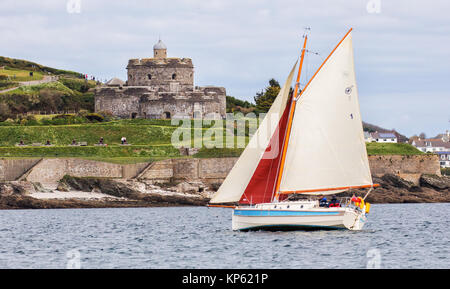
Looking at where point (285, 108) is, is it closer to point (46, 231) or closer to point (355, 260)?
point (355, 260)

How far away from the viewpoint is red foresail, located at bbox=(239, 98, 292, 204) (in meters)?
38.8

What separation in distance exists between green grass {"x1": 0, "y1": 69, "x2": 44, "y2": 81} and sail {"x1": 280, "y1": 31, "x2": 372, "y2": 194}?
280 feet

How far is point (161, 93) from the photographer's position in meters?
96.0

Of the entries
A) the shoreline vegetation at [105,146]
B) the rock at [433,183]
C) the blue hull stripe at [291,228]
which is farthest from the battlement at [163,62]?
the blue hull stripe at [291,228]

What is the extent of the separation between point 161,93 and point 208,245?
60.3 metres

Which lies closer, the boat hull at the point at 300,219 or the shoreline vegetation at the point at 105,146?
the boat hull at the point at 300,219

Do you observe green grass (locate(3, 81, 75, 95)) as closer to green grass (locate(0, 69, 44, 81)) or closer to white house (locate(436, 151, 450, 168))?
green grass (locate(0, 69, 44, 81))

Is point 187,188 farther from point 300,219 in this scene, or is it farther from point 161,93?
point 300,219

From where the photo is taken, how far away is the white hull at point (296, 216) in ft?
124

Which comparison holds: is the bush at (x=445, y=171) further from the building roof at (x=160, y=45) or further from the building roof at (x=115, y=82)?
the building roof at (x=115, y=82)

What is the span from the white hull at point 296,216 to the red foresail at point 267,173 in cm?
66

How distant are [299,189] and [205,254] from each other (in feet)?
22.0

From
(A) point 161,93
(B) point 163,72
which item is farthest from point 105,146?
(B) point 163,72

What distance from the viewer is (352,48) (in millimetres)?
38562
